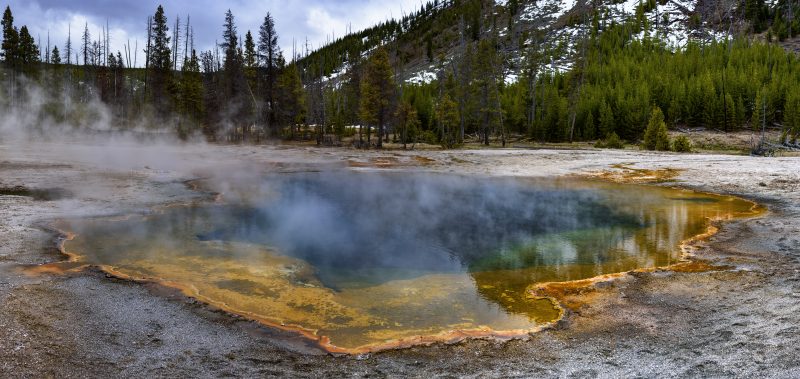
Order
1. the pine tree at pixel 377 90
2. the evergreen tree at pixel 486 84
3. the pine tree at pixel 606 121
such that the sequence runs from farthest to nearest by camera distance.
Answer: the pine tree at pixel 606 121 < the evergreen tree at pixel 486 84 < the pine tree at pixel 377 90

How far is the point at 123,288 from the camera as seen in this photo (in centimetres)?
841

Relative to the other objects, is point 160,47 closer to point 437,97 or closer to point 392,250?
point 437,97

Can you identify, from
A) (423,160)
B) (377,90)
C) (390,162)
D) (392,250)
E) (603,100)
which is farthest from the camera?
(603,100)

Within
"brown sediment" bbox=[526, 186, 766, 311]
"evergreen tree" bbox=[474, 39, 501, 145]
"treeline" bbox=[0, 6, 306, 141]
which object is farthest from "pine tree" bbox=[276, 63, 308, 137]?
"brown sediment" bbox=[526, 186, 766, 311]

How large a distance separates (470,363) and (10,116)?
75.0m

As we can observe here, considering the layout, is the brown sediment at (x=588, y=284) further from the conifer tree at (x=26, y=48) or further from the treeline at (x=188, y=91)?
the conifer tree at (x=26, y=48)

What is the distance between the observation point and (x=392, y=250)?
12188 millimetres

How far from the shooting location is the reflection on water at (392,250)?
319 inches

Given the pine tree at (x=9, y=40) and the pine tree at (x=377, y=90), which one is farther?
the pine tree at (x=9, y=40)

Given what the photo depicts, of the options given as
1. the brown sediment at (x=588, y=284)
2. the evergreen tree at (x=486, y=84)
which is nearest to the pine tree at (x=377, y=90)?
the evergreen tree at (x=486, y=84)

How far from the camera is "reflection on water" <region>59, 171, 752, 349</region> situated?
8094 mm

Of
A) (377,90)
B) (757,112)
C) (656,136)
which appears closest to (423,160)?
(377,90)

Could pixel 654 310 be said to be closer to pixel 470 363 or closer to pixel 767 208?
pixel 470 363

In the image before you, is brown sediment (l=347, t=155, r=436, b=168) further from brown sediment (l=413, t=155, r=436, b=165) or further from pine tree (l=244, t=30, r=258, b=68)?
pine tree (l=244, t=30, r=258, b=68)
